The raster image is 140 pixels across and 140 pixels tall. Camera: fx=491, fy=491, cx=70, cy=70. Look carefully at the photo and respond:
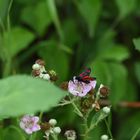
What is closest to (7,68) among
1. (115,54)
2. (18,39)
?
(18,39)

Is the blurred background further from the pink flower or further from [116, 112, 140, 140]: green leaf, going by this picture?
the pink flower

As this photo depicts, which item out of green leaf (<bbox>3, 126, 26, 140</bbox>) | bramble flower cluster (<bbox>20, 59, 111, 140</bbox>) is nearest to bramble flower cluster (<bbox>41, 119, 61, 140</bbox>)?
bramble flower cluster (<bbox>20, 59, 111, 140</bbox>)

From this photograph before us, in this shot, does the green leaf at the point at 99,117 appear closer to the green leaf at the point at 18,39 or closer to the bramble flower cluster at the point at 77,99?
the bramble flower cluster at the point at 77,99

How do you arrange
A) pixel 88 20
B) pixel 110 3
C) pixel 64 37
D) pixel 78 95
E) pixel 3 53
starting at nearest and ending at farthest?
pixel 78 95, pixel 3 53, pixel 88 20, pixel 64 37, pixel 110 3

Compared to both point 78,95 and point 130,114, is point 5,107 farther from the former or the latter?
point 130,114

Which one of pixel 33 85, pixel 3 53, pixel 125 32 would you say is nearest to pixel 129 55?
pixel 125 32

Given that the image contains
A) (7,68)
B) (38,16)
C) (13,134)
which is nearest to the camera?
(13,134)

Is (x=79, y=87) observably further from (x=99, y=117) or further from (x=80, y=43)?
(x=80, y=43)
